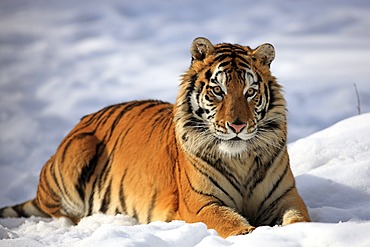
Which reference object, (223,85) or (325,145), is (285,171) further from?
(325,145)

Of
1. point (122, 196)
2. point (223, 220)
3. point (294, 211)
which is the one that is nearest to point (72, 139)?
point (122, 196)

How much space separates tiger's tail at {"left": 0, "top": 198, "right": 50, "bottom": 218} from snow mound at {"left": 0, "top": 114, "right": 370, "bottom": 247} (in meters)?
0.21

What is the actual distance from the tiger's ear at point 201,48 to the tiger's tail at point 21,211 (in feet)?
8.74

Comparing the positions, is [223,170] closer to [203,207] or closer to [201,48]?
[203,207]

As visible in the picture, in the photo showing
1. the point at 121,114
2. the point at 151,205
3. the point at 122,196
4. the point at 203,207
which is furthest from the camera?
the point at 121,114

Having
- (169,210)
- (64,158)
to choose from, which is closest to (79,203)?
(64,158)

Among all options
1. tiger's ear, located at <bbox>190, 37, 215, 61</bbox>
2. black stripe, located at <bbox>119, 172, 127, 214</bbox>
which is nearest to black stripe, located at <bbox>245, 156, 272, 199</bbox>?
tiger's ear, located at <bbox>190, 37, 215, 61</bbox>

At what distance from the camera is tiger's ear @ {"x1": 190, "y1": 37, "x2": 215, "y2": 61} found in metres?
4.40

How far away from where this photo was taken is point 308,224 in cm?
314

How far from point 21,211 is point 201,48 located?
9.55 feet

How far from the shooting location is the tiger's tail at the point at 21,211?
20.6 ft

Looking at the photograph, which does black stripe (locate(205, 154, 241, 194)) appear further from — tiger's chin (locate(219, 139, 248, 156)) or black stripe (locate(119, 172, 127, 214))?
black stripe (locate(119, 172, 127, 214))

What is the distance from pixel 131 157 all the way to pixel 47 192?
1214mm

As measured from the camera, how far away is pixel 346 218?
4.37m
